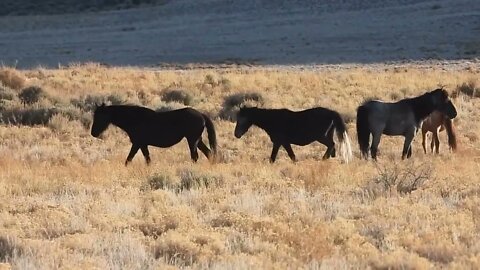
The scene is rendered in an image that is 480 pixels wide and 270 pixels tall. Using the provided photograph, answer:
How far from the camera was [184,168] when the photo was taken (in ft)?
41.9

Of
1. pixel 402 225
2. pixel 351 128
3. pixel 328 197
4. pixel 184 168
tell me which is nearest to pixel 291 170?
pixel 184 168

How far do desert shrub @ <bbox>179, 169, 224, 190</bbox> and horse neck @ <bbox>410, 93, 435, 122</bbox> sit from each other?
4.94 m

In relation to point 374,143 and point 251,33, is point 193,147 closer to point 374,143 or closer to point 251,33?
point 374,143

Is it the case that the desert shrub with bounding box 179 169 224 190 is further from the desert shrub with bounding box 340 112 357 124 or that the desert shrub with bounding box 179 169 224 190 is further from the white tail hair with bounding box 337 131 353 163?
the desert shrub with bounding box 340 112 357 124

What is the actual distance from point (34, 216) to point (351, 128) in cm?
1254

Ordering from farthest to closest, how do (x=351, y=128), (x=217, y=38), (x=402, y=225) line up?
(x=217, y=38)
(x=351, y=128)
(x=402, y=225)

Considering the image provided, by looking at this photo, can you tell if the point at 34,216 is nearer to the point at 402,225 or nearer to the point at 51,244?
the point at 51,244

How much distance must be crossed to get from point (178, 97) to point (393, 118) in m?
11.2

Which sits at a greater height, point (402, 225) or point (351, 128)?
point (402, 225)

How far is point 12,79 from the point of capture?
27.6 metres

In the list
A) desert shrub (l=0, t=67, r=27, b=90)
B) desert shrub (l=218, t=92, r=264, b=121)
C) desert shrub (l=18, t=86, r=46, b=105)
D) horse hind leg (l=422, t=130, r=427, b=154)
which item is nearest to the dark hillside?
desert shrub (l=0, t=67, r=27, b=90)

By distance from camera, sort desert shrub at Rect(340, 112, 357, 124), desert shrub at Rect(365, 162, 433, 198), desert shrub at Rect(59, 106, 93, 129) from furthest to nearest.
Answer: desert shrub at Rect(340, 112, 357, 124)
desert shrub at Rect(59, 106, 93, 129)
desert shrub at Rect(365, 162, 433, 198)

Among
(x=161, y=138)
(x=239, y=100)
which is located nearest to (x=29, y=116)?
(x=239, y=100)

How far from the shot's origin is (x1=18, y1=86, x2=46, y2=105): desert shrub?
2461cm
